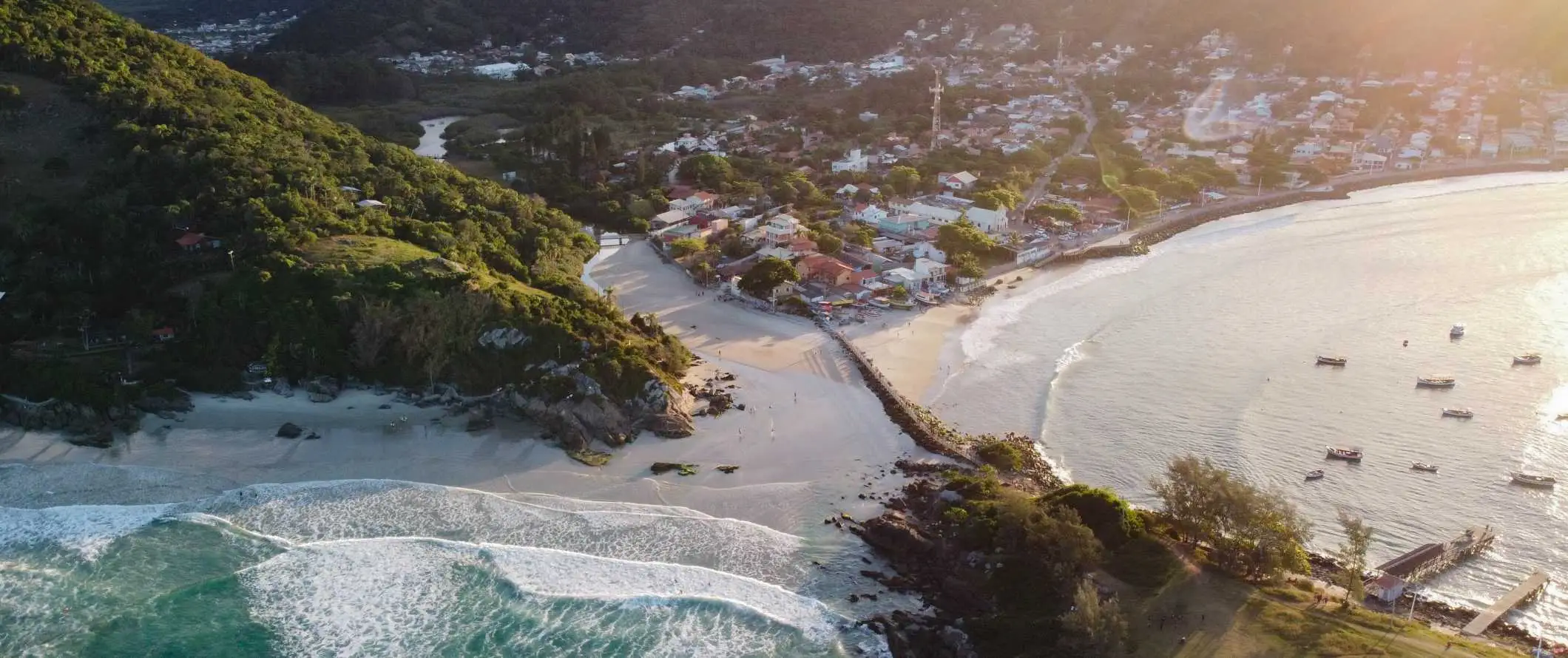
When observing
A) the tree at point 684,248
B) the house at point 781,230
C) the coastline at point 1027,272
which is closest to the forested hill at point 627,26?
the coastline at point 1027,272

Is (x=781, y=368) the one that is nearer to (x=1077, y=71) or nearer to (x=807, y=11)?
(x=1077, y=71)

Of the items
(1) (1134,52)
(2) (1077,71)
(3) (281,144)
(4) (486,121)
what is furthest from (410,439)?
(1) (1134,52)

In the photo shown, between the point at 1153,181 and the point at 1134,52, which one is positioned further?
the point at 1134,52

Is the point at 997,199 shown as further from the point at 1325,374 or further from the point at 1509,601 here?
the point at 1509,601

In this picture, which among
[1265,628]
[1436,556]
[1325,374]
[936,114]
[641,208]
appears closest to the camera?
[1265,628]

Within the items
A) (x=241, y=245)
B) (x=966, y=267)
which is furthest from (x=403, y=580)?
(x=966, y=267)

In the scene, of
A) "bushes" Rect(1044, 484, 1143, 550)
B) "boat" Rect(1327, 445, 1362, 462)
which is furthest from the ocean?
"bushes" Rect(1044, 484, 1143, 550)

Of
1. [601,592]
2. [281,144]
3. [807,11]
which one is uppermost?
[807,11]

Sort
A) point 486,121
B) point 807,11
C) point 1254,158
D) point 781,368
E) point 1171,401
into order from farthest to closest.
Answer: point 807,11 < point 486,121 < point 1254,158 < point 781,368 < point 1171,401
